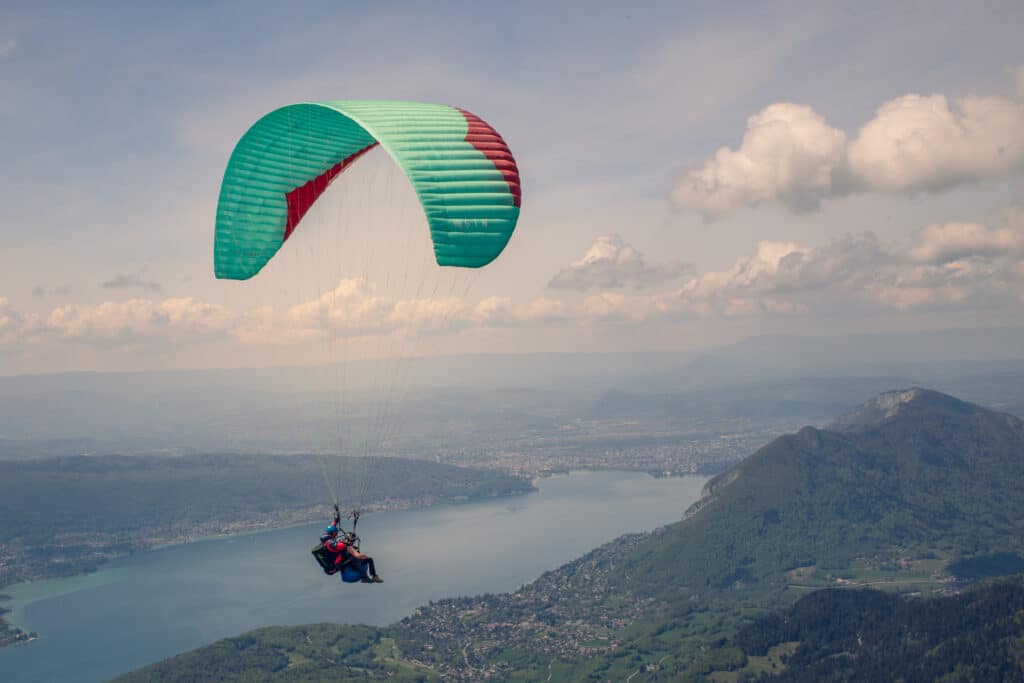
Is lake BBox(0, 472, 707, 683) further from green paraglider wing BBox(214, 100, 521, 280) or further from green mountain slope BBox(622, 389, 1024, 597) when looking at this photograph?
green paraglider wing BBox(214, 100, 521, 280)

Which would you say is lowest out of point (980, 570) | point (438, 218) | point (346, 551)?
point (980, 570)

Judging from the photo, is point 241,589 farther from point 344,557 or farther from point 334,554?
point 344,557

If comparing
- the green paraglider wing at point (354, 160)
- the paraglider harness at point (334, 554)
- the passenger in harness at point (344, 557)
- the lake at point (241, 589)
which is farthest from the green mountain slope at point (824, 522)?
the green paraglider wing at point (354, 160)

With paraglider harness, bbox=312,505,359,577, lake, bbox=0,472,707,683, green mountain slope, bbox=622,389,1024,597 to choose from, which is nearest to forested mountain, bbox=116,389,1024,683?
green mountain slope, bbox=622,389,1024,597

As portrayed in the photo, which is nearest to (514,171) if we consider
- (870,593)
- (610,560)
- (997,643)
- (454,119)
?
(454,119)

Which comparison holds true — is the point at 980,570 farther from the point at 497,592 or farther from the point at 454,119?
the point at 454,119

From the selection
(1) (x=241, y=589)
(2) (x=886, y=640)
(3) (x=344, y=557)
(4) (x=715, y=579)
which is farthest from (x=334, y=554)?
(1) (x=241, y=589)

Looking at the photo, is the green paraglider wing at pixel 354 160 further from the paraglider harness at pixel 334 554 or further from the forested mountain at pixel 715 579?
the forested mountain at pixel 715 579
